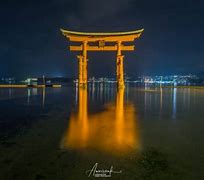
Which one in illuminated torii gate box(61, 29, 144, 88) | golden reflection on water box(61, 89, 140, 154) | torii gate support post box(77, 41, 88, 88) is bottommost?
golden reflection on water box(61, 89, 140, 154)

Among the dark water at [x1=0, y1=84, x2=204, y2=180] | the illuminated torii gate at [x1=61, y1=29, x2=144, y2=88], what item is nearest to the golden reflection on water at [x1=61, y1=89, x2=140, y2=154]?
the dark water at [x1=0, y1=84, x2=204, y2=180]

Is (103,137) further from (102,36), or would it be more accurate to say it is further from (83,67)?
(83,67)

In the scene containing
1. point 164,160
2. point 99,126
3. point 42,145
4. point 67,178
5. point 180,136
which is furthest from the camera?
point 99,126

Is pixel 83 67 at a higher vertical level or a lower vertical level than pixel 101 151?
higher

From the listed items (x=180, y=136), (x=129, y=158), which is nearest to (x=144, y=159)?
(x=129, y=158)

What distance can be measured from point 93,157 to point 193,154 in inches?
86.2

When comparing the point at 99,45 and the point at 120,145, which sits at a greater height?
the point at 99,45

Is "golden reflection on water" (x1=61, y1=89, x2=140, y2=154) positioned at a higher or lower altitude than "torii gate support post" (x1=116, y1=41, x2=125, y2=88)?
lower

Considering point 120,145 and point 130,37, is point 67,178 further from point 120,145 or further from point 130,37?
point 130,37

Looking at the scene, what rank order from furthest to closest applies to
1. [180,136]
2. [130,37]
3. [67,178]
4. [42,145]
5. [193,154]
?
[130,37] < [180,136] < [42,145] < [193,154] < [67,178]

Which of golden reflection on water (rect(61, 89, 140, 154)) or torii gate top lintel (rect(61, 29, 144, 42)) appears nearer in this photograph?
golden reflection on water (rect(61, 89, 140, 154))

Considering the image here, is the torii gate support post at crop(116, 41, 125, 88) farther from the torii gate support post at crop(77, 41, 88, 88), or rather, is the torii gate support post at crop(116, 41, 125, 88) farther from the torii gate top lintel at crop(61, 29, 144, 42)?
the torii gate support post at crop(77, 41, 88, 88)

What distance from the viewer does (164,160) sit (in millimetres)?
4438

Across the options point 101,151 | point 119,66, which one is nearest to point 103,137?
point 101,151
